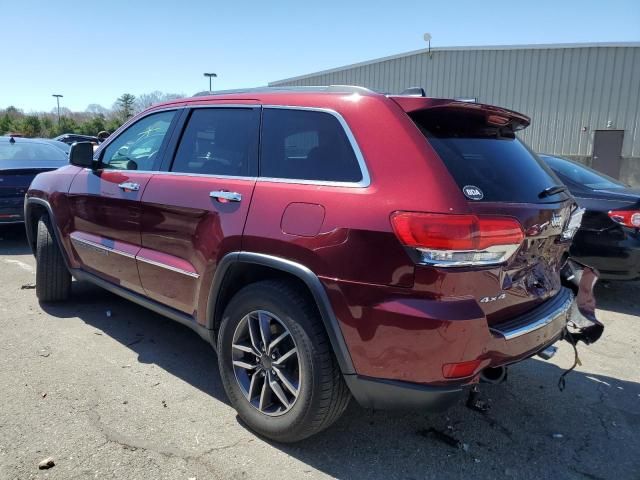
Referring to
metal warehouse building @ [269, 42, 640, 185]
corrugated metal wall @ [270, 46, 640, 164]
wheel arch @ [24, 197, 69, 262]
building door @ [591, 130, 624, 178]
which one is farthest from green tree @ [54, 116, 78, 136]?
wheel arch @ [24, 197, 69, 262]

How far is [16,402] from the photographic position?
3.15 meters

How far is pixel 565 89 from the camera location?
60.6 feet

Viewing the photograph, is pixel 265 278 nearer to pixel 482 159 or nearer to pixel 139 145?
pixel 482 159

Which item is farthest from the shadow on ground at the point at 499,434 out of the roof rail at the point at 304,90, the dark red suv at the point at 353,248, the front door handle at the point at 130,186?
the roof rail at the point at 304,90

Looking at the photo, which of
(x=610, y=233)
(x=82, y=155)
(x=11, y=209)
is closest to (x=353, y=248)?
(x=82, y=155)

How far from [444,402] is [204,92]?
8.57ft

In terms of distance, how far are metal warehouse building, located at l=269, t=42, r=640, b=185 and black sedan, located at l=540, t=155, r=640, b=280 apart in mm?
13353

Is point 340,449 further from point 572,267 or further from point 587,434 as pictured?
point 572,267

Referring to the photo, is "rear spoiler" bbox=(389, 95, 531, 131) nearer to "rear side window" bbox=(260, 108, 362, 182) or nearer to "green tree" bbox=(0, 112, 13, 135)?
"rear side window" bbox=(260, 108, 362, 182)

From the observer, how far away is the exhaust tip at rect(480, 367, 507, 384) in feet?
7.93

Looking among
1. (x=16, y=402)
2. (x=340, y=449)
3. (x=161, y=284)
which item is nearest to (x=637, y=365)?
(x=340, y=449)

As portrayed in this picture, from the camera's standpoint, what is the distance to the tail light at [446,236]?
214 cm

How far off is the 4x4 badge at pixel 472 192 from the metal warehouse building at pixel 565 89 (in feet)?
54.3

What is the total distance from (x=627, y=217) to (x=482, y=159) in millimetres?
3257
